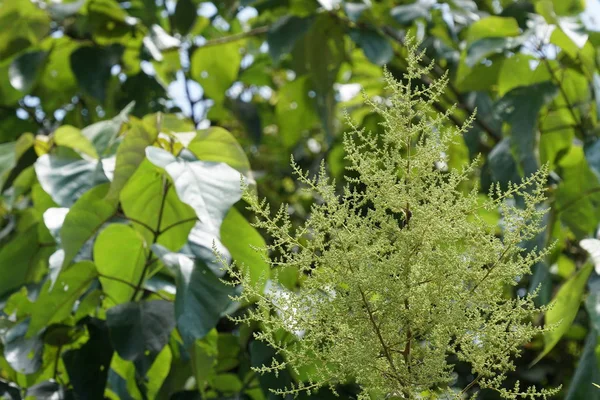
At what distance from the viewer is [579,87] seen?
1672mm

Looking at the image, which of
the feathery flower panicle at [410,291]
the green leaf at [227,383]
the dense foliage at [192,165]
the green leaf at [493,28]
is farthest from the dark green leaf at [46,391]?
the green leaf at [493,28]

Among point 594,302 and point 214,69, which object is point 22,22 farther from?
point 594,302

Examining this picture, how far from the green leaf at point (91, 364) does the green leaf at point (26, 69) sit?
831mm

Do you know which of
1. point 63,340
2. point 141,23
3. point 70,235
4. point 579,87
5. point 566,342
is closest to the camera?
point 70,235

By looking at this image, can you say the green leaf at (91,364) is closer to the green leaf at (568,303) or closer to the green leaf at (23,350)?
the green leaf at (23,350)

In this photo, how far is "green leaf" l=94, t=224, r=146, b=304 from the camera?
4.13ft

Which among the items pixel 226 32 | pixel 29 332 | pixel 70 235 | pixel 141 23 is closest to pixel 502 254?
pixel 70 235

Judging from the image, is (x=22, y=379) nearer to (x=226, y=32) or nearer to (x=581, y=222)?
(x=581, y=222)

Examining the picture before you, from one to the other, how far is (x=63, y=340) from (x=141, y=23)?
3.27ft

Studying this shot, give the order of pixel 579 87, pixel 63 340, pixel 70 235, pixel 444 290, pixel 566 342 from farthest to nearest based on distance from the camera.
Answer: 1. pixel 566 342
2. pixel 579 87
3. pixel 63 340
4. pixel 70 235
5. pixel 444 290

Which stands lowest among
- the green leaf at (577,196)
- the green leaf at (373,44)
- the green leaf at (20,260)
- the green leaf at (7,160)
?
the green leaf at (20,260)

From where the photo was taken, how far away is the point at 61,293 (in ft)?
4.14

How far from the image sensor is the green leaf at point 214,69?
2.09 metres

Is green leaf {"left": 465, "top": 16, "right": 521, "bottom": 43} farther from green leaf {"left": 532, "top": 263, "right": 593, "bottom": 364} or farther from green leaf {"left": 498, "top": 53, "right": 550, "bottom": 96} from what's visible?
green leaf {"left": 532, "top": 263, "right": 593, "bottom": 364}
